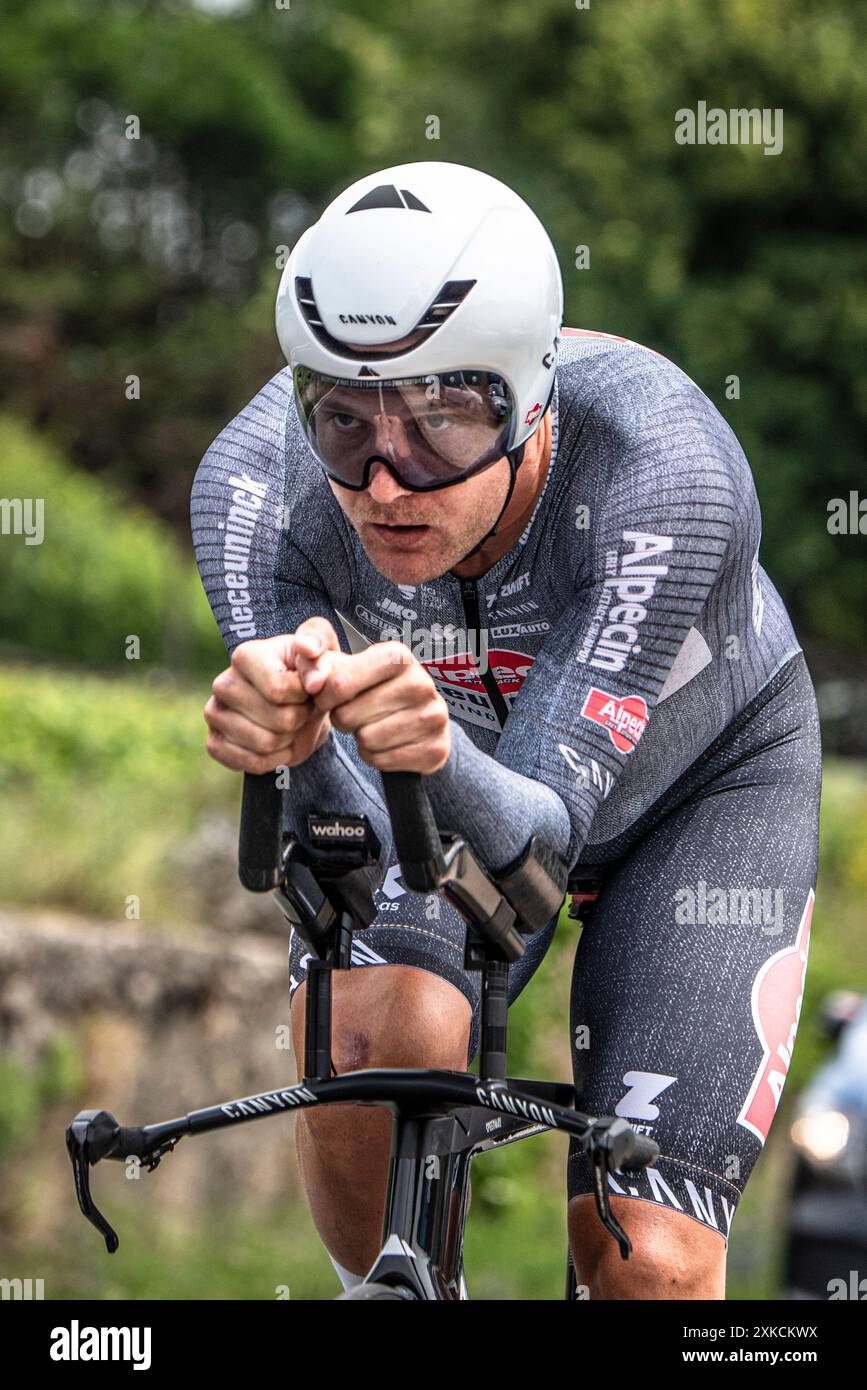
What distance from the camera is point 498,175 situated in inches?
1060

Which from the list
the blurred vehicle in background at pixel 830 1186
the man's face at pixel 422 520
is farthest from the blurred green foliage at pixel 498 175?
the man's face at pixel 422 520

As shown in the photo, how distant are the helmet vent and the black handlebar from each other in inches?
31.7

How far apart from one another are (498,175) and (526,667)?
2396 centimetres

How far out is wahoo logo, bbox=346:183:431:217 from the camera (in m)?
3.47

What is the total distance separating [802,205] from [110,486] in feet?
36.0

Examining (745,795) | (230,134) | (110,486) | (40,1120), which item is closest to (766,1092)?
(745,795)

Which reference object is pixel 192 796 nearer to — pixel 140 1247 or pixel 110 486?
pixel 140 1247

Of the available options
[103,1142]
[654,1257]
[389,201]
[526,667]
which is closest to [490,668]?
[526,667]

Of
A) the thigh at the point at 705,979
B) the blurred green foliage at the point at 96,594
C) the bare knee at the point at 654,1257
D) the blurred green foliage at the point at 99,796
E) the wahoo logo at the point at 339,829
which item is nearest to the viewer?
the wahoo logo at the point at 339,829

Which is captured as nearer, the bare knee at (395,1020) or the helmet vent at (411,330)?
the helmet vent at (411,330)

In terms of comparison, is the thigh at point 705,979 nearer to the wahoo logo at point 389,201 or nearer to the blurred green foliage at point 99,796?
the wahoo logo at point 389,201

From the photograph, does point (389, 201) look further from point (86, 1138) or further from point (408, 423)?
point (86, 1138)

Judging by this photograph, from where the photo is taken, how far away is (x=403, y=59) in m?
33.1

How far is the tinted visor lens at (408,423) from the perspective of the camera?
11.2 ft
